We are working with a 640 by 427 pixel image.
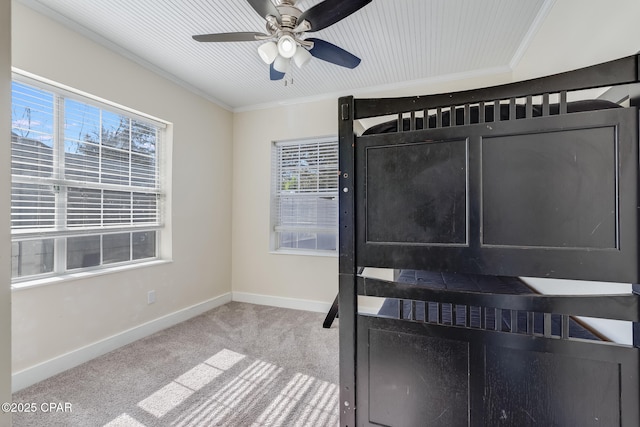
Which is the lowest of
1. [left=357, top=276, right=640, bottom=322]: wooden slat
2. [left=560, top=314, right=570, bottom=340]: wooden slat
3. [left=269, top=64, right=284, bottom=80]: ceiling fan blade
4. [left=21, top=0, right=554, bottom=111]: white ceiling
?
[left=560, top=314, right=570, bottom=340]: wooden slat

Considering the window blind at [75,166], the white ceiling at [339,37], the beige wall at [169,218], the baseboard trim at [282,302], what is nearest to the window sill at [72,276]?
the beige wall at [169,218]

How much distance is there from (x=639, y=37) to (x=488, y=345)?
1473mm

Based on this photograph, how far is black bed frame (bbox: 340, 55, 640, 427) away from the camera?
0.80 metres

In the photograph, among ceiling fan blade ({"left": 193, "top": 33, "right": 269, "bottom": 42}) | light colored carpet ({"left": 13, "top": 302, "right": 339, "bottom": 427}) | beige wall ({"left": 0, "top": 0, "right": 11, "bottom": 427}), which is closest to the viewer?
beige wall ({"left": 0, "top": 0, "right": 11, "bottom": 427})

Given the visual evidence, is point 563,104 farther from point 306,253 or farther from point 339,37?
point 306,253

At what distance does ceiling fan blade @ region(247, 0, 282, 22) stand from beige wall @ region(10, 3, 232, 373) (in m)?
1.41

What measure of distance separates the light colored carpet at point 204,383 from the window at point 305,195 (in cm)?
117

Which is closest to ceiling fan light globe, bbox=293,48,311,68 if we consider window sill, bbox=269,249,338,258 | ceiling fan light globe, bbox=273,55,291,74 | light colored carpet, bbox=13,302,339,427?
ceiling fan light globe, bbox=273,55,291,74

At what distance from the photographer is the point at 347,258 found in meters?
1.07

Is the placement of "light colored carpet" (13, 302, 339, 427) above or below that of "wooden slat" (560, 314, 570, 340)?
below

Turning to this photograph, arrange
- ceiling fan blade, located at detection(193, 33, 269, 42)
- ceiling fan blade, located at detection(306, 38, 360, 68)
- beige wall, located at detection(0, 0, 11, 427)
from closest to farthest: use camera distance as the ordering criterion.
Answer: beige wall, located at detection(0, 0, 11, 427) → ceiling fan blade, located at detection(193, 33, 269, 42) → ceiling fan blade, located at detection(306, 38, 360, 68)

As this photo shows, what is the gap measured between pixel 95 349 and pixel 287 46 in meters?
2.80

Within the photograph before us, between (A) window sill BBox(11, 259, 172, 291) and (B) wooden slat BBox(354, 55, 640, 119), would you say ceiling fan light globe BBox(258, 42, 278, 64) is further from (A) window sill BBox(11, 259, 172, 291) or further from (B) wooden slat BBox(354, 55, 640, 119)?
(A) window sill BBox(11, 259, 172, 291)

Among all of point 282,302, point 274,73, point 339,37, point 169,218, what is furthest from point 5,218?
point 282,302
